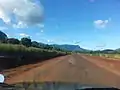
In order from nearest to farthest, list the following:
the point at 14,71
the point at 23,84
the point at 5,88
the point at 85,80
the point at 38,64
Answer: the point at 5,88
the point at 23,84
the point at 85,80
the point at 14,71
the point at 38,64

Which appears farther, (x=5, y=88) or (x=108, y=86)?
(x=108, y=86)

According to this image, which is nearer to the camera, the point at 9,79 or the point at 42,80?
the point at 42,80

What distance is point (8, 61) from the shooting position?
523cm

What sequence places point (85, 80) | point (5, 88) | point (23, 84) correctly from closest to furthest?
point (5, 88) → point (23, 84) → point (85, 80)

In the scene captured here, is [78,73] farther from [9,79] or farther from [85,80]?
[9,79]

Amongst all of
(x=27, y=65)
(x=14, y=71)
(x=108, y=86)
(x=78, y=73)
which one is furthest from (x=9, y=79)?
(x=108, y=86)

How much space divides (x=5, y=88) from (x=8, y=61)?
162 centimetres

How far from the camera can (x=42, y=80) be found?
13.3ft

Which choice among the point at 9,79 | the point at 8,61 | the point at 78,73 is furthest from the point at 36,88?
the point at 8,61

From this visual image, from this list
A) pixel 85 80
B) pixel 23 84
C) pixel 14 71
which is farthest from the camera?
pixel 14 71

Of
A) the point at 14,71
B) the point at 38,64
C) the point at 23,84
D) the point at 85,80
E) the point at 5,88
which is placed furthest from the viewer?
the point at 38,64

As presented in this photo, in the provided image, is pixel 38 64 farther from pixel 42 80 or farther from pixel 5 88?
pixel 5 88

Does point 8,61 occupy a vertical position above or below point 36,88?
above

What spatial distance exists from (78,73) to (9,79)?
3.10 ft
